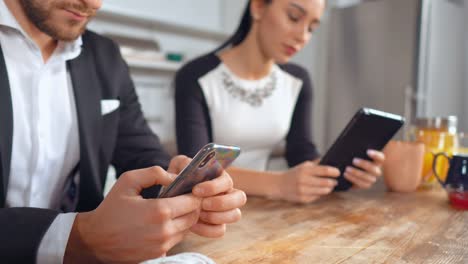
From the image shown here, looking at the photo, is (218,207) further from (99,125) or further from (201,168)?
(99,125)

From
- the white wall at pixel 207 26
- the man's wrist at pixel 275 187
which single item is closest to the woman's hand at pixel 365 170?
the man's wrist at pixel 275 187

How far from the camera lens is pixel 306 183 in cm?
94

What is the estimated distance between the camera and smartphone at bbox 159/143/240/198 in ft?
1.69

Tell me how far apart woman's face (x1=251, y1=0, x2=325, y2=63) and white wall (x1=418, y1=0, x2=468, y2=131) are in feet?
6.79

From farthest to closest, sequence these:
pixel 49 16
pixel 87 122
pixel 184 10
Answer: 1. pixel 184 10
2. pixel 87 122
3. pixel 49 16

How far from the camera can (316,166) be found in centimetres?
98

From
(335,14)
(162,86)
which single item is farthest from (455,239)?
(335,14)

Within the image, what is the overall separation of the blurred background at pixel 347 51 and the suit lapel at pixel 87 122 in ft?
5.62

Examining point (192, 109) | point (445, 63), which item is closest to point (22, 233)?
point (192, 109)

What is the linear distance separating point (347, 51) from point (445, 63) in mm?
740

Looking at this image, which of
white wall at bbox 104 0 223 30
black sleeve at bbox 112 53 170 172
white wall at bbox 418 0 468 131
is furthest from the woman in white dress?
white wall at bbox 418 0 468 131

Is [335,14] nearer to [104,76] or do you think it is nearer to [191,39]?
[191,39]

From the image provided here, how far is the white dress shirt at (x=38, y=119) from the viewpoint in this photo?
885mm

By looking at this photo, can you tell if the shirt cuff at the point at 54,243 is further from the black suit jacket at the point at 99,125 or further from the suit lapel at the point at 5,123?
the suit lapel at the point at 5,123
